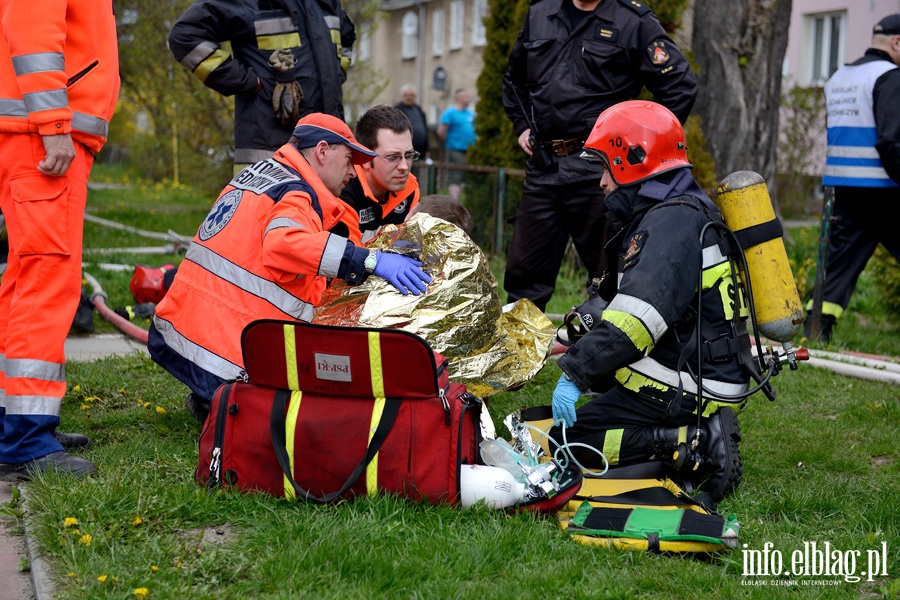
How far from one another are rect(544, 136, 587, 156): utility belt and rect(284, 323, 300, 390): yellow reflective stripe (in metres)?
2.54

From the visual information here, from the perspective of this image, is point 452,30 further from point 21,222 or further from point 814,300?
point 21,222

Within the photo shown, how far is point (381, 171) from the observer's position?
4617 millimetres

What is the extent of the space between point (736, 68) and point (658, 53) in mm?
4742

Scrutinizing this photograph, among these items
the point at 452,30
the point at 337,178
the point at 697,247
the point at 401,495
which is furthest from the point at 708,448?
the point at 452,30

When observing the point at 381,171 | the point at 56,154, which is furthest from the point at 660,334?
the point at 56,154

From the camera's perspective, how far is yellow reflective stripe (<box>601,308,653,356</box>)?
133 inches

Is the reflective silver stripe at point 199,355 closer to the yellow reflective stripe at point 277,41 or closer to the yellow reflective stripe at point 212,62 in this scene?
the yellow reflective stripe at point 212,62

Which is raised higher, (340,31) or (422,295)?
(340,31)

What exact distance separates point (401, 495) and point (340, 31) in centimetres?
358

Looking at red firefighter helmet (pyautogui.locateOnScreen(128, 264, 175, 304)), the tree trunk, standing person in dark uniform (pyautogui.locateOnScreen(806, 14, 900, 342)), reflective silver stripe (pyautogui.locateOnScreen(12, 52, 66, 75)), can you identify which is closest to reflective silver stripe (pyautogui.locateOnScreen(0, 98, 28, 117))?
reflective silver stripe (pyautogui.locateOnScreen(12, 52, 66, 75))

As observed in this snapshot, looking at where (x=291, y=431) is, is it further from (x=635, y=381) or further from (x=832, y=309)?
(x=832, y=309)

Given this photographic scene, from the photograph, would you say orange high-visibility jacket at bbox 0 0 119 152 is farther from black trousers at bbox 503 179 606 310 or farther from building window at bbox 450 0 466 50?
building window at bbox 450 0 466 50

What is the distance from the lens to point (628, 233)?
3.75 meters

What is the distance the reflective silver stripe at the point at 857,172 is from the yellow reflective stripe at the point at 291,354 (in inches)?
193
